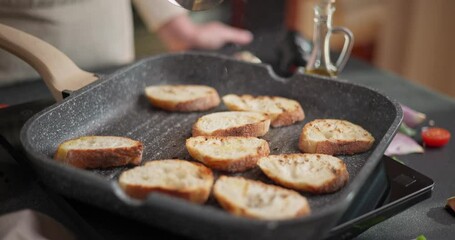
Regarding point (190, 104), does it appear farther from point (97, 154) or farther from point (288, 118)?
point (97, 154)

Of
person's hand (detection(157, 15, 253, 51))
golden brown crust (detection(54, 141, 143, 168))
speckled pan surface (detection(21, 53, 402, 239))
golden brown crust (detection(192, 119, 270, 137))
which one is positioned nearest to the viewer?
speckled pan surface (detection(21, 53, 402, 239))

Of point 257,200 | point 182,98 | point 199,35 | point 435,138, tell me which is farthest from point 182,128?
point 199,35

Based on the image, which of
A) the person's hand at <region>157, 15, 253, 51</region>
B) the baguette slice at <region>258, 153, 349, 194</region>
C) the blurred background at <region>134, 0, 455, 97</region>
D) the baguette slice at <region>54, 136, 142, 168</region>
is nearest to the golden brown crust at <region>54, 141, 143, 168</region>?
the baguette slice at <region>54, 136, 142, 168</region>

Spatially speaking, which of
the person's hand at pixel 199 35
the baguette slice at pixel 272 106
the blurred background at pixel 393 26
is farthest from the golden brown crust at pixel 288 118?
the blurred background at pixel 393 26

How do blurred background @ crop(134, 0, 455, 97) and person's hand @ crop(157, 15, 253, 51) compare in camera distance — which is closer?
person's hand @ crop(157, 15, 253, 51)

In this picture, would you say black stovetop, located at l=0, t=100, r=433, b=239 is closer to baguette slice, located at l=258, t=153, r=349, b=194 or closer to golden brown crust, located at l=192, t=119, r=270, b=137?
baguette slice, located at l=258, t=153, r=349, b=194

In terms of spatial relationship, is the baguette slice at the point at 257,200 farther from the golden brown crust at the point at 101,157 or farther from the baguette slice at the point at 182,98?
the baguette slice at the point at 182,98
